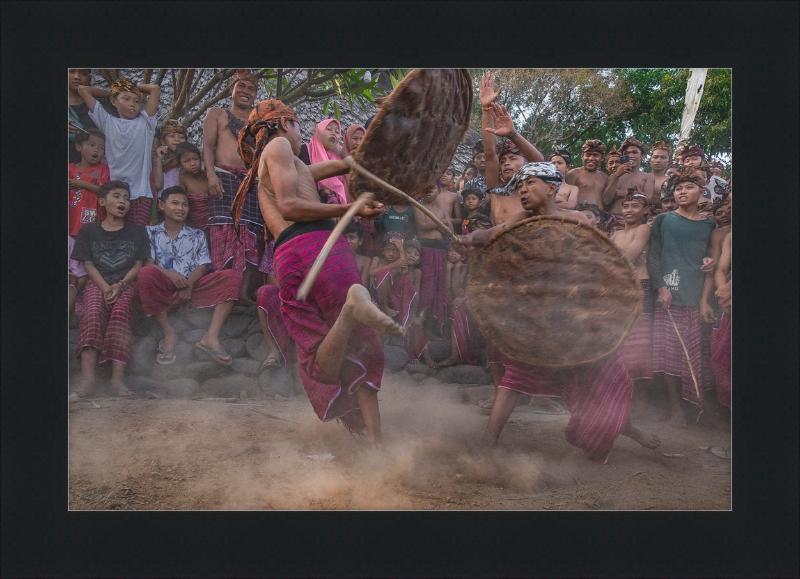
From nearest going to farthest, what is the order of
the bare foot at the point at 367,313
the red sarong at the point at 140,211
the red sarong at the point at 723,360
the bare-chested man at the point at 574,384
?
the bare foot at the point at 367,313, the bare-chested man at the point at 574,384, the red sarong at the point at 723,360, the red sarong at the point at 140,211

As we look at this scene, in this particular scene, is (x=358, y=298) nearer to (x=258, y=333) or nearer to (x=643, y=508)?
(x=258, y=333)

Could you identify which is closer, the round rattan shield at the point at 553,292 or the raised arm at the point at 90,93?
the round rattan shield at the point at 553,292

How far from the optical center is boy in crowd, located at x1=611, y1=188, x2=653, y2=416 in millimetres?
3865

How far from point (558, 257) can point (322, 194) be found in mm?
1636

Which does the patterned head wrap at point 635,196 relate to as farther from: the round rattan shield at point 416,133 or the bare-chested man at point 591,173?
the round rattan shield at point 416,133

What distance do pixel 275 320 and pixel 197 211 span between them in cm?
93

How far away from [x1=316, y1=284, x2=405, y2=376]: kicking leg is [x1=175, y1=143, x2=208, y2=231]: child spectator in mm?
1380

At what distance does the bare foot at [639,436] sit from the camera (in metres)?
3.60

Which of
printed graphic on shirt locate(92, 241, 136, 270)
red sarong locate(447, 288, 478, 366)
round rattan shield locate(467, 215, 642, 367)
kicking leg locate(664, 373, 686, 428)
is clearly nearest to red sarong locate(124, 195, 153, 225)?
printed graphic on shirt locate(92, 241, 136, 270)

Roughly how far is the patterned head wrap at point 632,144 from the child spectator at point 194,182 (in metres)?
2.90

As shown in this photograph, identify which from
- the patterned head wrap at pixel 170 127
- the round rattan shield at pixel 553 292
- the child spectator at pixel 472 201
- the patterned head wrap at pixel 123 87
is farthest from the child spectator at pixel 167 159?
the round rattan shield at pixel 553 292

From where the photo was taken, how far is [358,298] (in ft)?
10.0

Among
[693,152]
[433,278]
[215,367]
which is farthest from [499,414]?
[693,152]

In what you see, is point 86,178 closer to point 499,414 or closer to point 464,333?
point 464,333
